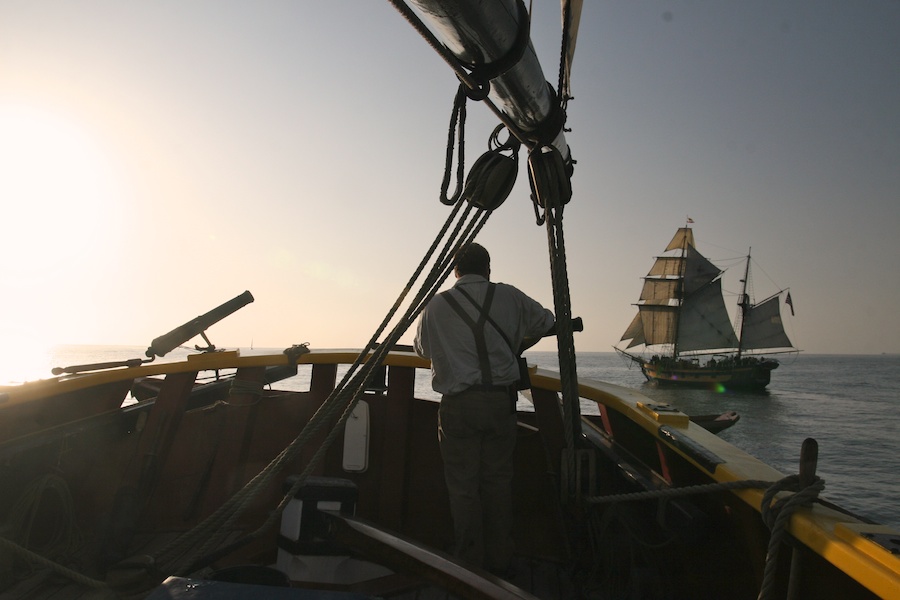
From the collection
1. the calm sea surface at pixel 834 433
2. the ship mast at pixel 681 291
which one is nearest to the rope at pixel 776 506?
the calm sea surface at pixel 834 433

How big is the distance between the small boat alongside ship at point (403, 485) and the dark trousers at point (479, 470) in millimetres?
310

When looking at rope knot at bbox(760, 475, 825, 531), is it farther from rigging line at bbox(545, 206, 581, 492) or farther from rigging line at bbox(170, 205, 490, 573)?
rigging line at bbox(170, 205, 490, 573)

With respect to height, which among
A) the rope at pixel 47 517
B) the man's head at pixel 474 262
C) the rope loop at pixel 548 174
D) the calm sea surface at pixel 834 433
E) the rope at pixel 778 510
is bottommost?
the calm sea surface at pixel 834 433

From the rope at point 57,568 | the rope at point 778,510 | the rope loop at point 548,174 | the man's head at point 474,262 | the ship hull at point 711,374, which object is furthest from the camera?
the ship hull at point 711,374

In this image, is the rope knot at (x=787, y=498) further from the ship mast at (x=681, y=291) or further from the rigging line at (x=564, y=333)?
the ship mast at (x=681, y=291)

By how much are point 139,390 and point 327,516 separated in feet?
13.8

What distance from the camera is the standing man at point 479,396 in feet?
9.11

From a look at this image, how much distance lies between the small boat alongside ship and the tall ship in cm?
6379

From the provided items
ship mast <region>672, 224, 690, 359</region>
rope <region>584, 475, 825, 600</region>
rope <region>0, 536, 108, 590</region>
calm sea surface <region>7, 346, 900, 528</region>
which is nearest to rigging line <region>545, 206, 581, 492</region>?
rope <region>584, 475, 825, 600</region>

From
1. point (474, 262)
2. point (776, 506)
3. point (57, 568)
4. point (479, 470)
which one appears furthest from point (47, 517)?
point (776, 506)

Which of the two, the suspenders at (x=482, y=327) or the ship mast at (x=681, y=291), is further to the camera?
the ship mast at (x=681, y=291)

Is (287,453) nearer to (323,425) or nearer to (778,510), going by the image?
(323,425)

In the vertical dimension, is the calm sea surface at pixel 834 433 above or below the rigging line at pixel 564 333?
below

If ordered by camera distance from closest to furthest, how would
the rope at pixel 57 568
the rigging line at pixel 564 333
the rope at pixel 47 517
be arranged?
the rope at pixel 57 568 < the rigging line at pixel 564 333 < the rope at pixel 47 517
